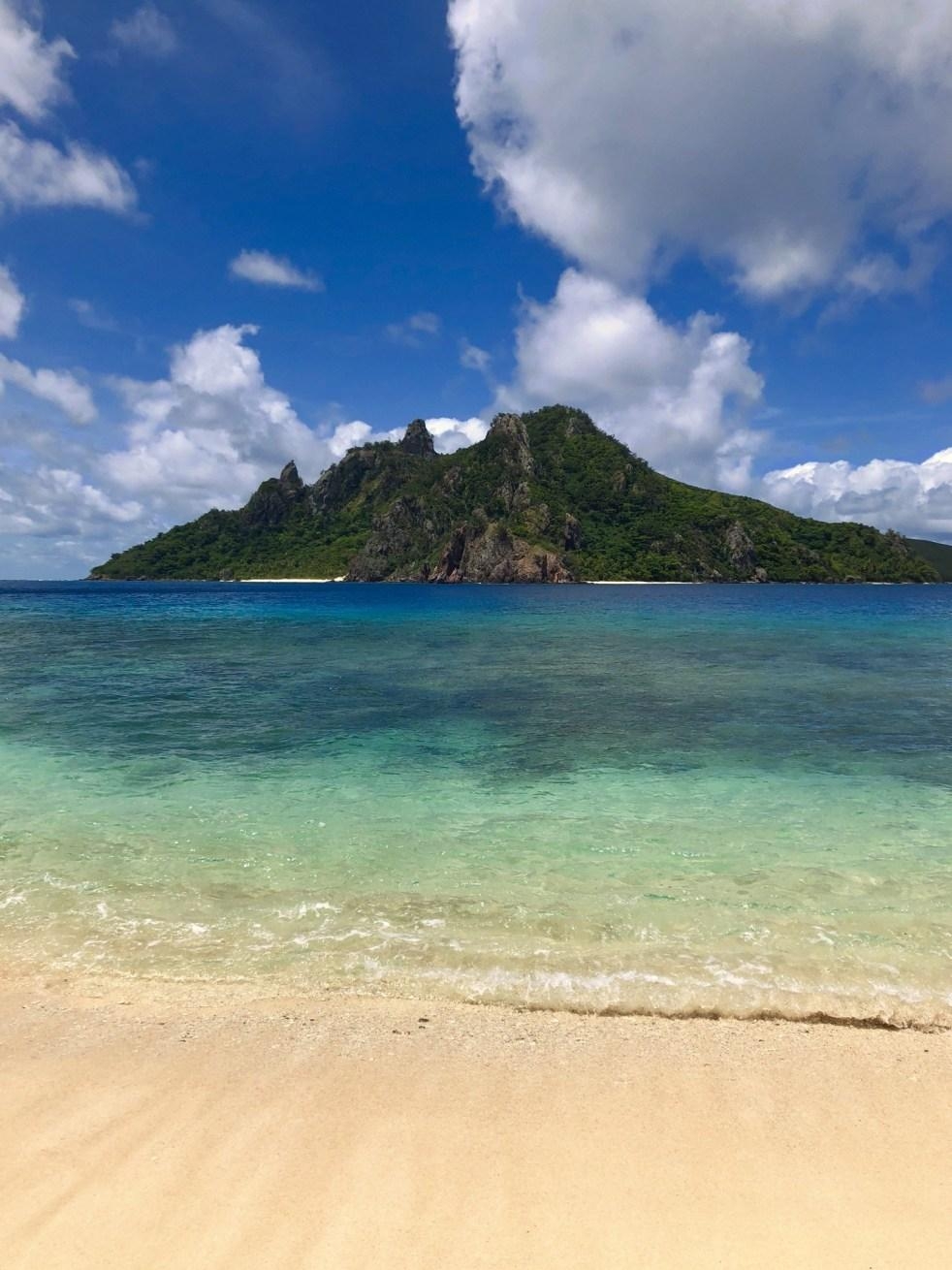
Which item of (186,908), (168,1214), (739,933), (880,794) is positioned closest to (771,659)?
(880,794)

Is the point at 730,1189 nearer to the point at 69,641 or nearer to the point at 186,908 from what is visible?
the point at 186,908

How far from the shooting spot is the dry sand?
4.35 metres

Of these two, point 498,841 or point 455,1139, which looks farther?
point 498,841

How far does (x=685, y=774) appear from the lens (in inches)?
637

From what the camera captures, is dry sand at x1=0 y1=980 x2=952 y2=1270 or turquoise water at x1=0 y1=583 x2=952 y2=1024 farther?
turquoise water at x1=0 y1=583 x2=952 y2=1024

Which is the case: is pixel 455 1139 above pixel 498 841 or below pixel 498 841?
above

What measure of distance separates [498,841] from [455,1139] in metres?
6.82

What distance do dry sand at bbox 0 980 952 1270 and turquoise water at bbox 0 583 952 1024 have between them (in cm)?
83

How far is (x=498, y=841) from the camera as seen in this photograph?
39.6ft

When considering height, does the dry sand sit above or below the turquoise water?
above

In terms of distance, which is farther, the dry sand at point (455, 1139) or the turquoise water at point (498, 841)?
the turquoise water at point (498, 841)

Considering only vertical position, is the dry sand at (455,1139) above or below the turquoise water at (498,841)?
above

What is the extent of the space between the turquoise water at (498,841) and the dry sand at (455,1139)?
0.83m

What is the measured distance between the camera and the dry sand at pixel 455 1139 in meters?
4.35
